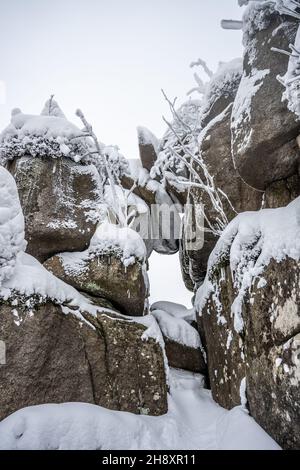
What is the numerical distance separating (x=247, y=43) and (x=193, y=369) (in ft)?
29.2

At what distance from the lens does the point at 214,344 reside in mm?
6359

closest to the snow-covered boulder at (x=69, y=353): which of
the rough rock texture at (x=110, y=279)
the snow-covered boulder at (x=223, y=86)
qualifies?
the rough rock texture at (x=110, y=279)

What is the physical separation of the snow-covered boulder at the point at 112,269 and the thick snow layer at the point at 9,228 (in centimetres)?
239

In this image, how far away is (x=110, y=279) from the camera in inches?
288

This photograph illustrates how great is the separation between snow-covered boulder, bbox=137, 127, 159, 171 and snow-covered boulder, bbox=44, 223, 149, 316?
776cm

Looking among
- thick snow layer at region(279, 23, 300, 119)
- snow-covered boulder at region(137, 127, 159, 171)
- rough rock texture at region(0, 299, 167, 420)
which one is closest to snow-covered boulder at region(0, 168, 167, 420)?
rough rock texture at region(0, 299, 167, 420)

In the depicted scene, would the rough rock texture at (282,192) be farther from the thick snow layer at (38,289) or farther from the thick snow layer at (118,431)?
the thick snow layer at (38,289)

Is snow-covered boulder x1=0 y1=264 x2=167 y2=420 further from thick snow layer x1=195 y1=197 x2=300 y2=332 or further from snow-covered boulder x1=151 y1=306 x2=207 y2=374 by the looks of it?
snow-covered boulder x1=151 y1=306 x2=207 y2=374

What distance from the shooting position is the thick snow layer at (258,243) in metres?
4.06

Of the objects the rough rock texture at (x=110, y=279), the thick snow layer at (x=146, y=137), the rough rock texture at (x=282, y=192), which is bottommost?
the rough rock texture at (x=110, y=279)

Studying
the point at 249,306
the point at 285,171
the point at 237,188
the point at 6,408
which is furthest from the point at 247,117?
the point at 6,408

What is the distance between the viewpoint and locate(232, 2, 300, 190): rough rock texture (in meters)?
4.75

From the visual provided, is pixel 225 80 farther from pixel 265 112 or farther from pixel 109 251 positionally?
pixel 109 251

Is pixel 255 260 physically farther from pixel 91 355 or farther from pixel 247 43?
pixel 247 43
